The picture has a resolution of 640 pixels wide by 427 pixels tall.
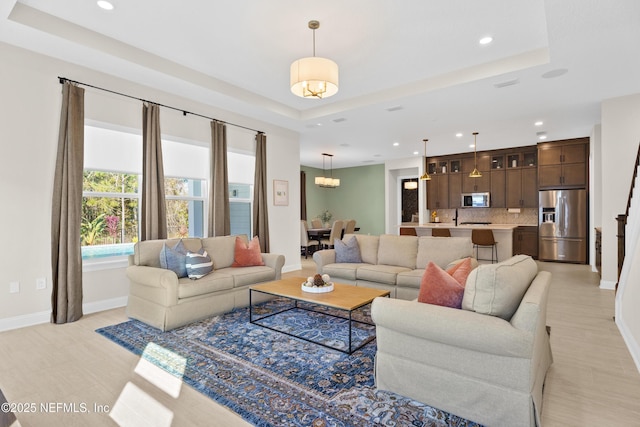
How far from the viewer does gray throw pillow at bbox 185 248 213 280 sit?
3.91m

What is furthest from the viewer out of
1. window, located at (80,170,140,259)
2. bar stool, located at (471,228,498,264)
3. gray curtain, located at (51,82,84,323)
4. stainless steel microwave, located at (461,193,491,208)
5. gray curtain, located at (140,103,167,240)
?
stainless steel microwave, located at (461,193,491,208)

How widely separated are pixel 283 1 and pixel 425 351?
3092mm

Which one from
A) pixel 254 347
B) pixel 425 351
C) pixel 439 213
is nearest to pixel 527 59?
pixel 425 351

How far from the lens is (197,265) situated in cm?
394

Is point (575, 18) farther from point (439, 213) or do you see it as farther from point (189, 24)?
point (439, 213)

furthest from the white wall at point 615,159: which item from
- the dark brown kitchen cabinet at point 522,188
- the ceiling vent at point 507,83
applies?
the dark brown kitchen cabinet at point 522,188

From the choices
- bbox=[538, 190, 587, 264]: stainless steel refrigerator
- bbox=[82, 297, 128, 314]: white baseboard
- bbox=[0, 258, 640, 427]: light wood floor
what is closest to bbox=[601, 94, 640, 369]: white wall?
bbox=[0, 258, 640, 427]: light wood floor

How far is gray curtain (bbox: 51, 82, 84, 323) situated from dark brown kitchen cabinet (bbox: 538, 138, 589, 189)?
9.27m

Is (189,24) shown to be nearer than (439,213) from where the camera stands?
Yes

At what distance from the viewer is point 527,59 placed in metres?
4.03

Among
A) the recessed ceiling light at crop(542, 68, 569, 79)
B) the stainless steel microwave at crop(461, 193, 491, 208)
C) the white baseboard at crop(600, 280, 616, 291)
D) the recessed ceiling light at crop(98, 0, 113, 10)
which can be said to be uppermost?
the recessed ceiling light at crop(98, 0, 113, 10)

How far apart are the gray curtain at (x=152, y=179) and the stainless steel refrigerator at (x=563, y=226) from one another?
27.2ft

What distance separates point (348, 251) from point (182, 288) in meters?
2.44

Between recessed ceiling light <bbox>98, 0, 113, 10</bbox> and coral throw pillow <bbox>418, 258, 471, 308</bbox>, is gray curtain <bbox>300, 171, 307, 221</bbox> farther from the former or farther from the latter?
coral throw pillow <bbox>418, 258, 471, 308</bbox>
